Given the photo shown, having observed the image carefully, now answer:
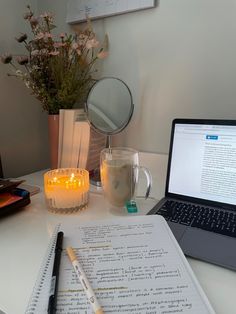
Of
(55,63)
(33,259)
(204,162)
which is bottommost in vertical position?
(33,259)

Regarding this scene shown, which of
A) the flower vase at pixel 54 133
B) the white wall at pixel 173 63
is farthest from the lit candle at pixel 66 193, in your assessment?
the white wall at pixel 173 63

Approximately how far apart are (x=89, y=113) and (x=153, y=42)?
324mm

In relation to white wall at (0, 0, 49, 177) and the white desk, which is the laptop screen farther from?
white wall at (0, 0, 49, 177)

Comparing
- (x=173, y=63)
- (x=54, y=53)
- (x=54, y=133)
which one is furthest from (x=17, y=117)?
(x=173, y=63)

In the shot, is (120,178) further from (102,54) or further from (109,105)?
(102,54)

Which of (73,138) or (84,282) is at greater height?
(73,138)

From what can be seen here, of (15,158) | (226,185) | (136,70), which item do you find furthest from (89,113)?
(226,185)

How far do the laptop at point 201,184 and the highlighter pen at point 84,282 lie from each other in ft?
0.69

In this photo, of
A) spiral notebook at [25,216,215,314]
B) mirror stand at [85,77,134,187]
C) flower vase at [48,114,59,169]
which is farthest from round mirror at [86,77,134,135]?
spiral notebook at [25,216,215,314]

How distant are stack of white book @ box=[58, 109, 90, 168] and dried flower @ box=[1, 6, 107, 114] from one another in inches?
2.6

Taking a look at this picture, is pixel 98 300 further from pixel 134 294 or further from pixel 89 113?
pixel 89 113

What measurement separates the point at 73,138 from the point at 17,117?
0.31 m

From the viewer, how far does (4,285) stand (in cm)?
44

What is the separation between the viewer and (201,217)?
0.63m
